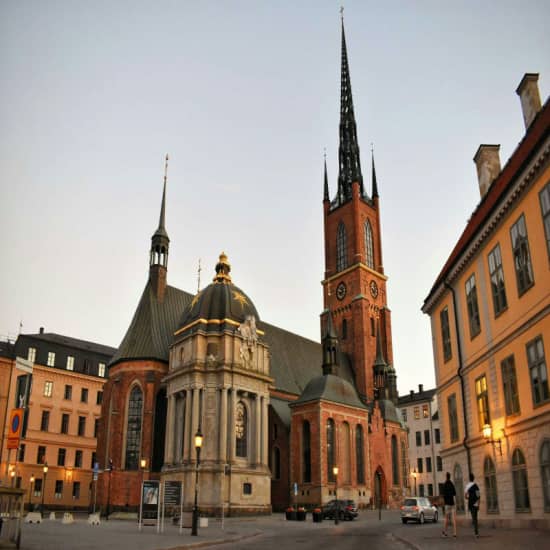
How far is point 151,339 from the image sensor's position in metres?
52.2

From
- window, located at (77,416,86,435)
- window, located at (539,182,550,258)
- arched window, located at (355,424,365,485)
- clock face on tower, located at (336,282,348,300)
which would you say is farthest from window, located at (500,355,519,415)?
window, located at (77,416,86,435)

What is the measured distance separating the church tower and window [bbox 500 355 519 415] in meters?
48.5

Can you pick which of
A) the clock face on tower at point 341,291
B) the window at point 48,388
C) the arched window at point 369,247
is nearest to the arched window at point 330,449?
the clock face on tower at point 341,291

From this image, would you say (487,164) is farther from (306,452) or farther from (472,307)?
(306,452)

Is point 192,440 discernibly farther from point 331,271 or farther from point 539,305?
point 331,271

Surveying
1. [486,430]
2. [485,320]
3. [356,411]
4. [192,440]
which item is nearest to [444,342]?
[485,320]

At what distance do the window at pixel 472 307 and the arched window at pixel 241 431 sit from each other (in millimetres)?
26701

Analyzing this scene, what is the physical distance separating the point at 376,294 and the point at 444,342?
4645 centimetres

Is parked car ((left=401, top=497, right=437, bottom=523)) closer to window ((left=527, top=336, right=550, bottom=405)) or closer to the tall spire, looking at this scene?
window ((left=527, top=336, right=550, bottom=405))

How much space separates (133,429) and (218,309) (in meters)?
12.4

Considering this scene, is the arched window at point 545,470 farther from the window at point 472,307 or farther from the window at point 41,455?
the window at point 41,455

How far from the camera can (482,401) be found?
2306cm

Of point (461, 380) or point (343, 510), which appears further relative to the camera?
point (343, 510)

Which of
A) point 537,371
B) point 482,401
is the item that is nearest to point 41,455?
point 482,401
